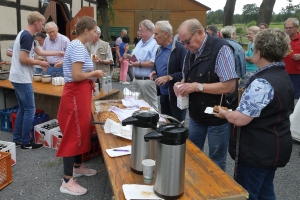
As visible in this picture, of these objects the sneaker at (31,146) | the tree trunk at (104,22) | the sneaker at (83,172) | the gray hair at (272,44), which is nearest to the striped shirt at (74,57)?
the sneaker at (83,172)

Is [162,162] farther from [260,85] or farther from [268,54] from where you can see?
[268,54]

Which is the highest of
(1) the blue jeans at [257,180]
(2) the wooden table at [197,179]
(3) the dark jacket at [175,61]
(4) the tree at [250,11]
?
(4) the tree at [250,11]

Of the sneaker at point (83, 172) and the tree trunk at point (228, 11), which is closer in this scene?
the sneaker at point (83, 172)

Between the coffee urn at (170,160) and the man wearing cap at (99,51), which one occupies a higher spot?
the man wearing cap at (99,51)

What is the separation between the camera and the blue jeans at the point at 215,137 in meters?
2.32

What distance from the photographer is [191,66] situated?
2340 millimetres

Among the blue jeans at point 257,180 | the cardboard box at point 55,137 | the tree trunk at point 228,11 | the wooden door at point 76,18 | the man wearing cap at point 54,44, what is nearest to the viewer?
the blue jeans at point 257,180

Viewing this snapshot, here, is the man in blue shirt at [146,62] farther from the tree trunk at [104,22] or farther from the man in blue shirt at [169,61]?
the tree trunk at [104,22]

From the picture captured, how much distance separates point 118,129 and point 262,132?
1073 millimetres

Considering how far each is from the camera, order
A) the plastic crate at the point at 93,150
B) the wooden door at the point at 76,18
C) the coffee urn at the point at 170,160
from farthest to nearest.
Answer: the wooden door at the point at 76,18 → the plastic crate at the point at 93,150 → the coffee urn at the point at 170,160

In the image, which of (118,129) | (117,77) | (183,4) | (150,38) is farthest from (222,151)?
(183,4)

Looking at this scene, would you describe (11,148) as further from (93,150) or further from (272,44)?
(272,44)

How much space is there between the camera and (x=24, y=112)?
3727mm

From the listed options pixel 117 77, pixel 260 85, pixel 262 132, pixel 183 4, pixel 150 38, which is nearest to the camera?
pixel 260 85
